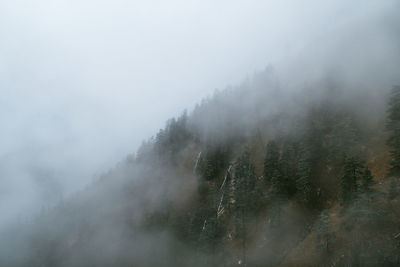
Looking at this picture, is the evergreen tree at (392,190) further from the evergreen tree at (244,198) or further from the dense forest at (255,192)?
the evergreen tree at (244,198)

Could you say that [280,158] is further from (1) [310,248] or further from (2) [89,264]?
(2) [89,264]

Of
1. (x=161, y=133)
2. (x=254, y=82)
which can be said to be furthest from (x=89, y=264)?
(x=254, y=82)

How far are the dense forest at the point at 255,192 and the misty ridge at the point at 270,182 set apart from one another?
0.33 metres

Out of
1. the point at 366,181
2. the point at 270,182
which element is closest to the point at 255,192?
the point at 270,182

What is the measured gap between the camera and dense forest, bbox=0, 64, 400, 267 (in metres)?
49.8

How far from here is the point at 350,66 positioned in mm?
104938

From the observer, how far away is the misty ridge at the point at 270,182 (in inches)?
2026

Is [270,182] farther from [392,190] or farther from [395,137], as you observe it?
[392,190]

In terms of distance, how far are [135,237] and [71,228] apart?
5790cm

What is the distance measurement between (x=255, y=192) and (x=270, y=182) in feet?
16.4

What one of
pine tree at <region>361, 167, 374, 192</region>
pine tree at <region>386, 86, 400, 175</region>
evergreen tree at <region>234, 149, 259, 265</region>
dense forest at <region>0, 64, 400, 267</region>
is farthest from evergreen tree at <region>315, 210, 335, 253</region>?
evergreen tree at <region>234, 149, 259, 265</region>

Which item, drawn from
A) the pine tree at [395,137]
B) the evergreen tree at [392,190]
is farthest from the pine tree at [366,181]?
the pine tree at [395,137]

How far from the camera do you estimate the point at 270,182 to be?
243ft

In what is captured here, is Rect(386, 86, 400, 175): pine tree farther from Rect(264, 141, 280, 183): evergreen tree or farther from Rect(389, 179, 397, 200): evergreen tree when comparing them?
Rect(264, 141, 280, 183): evergreen tree
